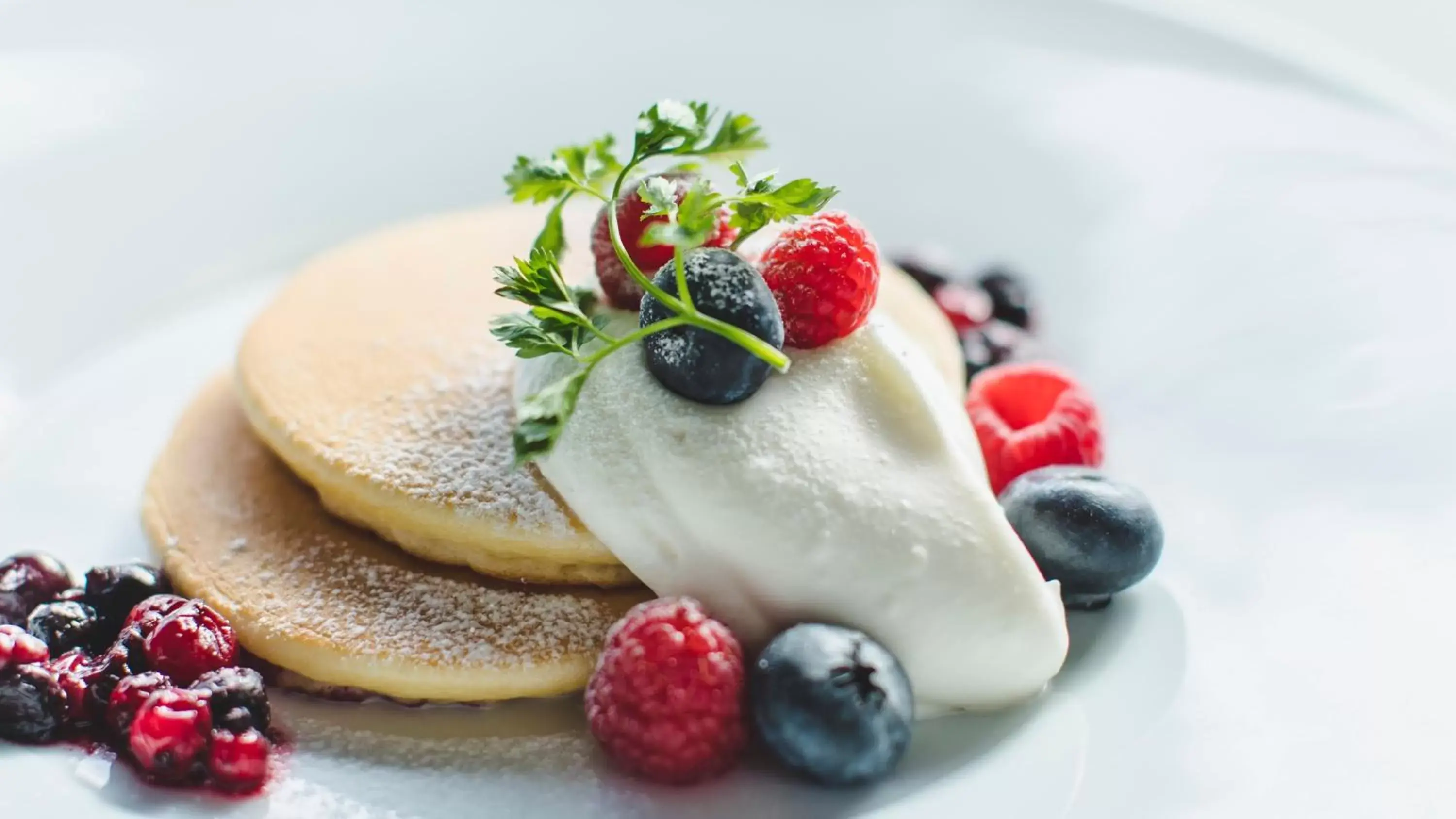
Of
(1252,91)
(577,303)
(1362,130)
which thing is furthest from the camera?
(1252,91)

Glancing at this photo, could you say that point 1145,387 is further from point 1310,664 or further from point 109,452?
point 109,452

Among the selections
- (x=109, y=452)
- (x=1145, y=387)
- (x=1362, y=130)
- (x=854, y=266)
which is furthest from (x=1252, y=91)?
(x=109, y=452)

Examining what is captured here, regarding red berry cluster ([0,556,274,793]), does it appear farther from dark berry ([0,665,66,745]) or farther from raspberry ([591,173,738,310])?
raspberry ([591,173,738,310])

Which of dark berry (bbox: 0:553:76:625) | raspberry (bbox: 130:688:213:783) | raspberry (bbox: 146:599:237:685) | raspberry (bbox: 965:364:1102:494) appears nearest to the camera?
raspberry (bbox: 130:688:213:783)

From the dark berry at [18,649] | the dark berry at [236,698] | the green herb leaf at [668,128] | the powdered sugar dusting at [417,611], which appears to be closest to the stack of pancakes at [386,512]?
the powdered sugar dusting at [417,611]

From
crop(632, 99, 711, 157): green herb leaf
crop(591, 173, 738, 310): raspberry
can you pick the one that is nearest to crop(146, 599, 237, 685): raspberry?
crop(591, 173, 738, 310): raspberry
